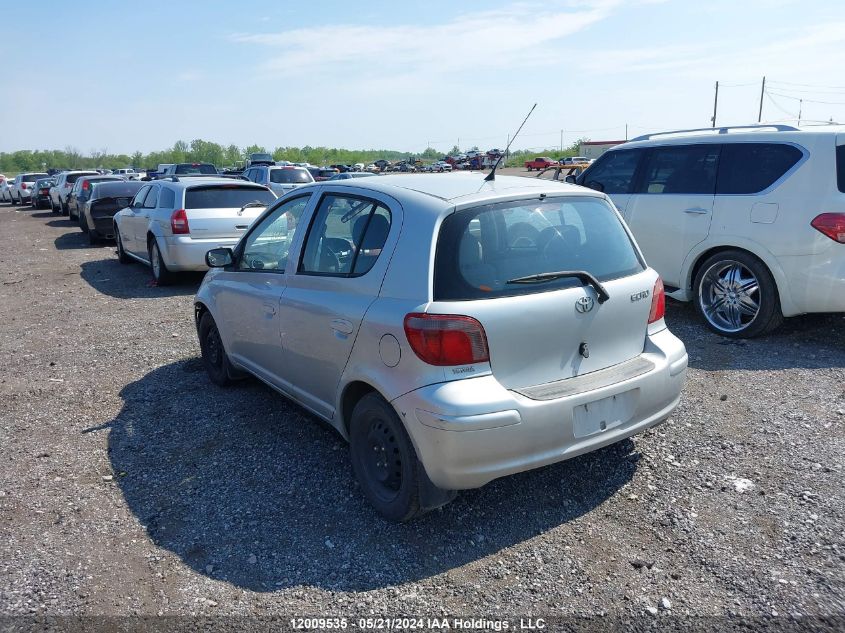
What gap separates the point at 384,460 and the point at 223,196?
8.18 metres

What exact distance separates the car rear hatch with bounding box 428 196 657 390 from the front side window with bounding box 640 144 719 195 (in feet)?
12.2

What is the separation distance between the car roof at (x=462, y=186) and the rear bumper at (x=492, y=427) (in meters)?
1.05

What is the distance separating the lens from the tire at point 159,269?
429 inches

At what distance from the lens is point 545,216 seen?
3840 mm

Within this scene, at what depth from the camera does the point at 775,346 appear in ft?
21.5

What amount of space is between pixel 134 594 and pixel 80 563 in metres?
0.46

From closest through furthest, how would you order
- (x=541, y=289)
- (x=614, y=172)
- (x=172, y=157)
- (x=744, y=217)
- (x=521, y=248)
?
(x=541, y=289)
(x=521, y=248)
(x=744, y=217)
(x=614, y=172)
(x=172, y=157)

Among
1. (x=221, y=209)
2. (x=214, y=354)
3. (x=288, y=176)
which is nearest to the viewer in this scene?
(x=214, y=354)

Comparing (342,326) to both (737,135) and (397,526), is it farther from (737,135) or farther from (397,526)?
(737,135)

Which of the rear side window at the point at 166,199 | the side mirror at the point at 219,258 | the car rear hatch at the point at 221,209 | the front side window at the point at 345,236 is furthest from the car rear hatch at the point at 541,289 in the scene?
the rear side window at the point at 166,199

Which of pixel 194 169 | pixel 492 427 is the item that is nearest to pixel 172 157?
pixel 194 169

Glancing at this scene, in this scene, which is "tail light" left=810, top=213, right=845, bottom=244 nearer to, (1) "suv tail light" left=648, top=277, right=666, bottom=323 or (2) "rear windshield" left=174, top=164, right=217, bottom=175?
(1) "suv tail light" left=648, top=277, right=666, bottom=323

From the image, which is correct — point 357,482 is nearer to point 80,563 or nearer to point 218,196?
point 80,563

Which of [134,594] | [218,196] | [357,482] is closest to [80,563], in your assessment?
[134,594]
